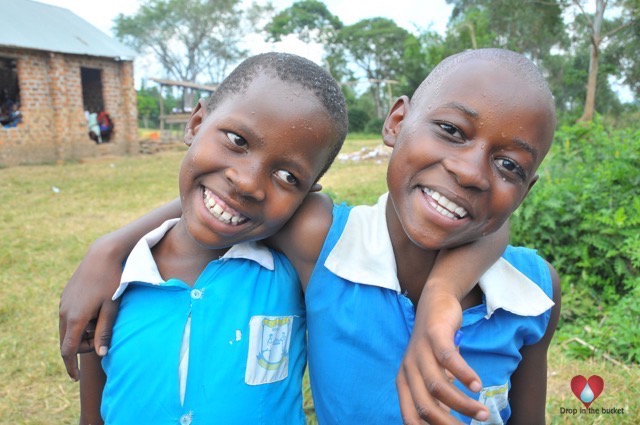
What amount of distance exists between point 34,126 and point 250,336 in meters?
11.7

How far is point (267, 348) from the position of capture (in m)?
1.29

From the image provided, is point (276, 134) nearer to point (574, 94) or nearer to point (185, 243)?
point (185, 243)

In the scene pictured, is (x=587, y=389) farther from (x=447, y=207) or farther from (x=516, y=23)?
(x=516, y=23)

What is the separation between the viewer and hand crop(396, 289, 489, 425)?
2.51ft

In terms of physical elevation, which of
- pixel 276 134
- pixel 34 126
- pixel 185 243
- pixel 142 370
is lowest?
pixel 34 126

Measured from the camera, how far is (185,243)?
1.38 meters

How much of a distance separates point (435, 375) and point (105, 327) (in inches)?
33.6

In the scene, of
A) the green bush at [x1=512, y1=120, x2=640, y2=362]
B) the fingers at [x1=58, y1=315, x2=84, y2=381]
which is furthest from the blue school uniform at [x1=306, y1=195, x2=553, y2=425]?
the green bush at [x1=512, y1=120, x2=640, y2=362]

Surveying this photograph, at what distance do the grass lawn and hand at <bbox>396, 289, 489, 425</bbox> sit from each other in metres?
1.49

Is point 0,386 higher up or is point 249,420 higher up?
point 249,420

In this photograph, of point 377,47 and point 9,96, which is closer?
point 9,96

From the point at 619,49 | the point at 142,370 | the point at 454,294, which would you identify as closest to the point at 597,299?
the point at 454,294

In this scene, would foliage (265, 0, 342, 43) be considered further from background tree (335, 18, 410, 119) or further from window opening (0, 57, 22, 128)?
window opening (0, 57, 22, 128)

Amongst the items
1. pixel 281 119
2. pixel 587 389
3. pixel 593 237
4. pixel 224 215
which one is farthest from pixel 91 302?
pixel 593 237
